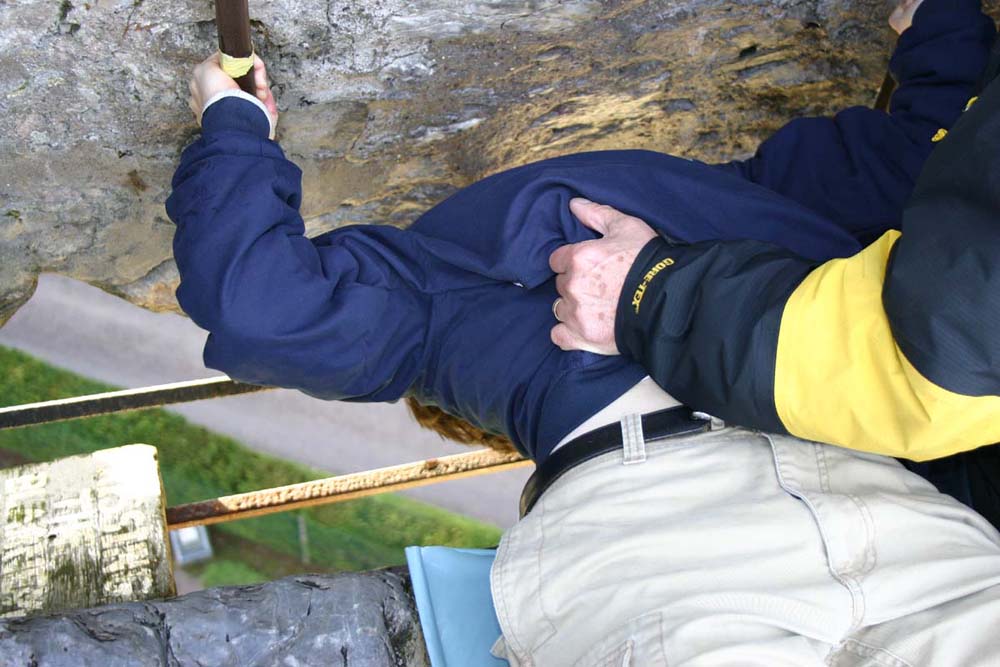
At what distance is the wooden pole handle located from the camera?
1.23m

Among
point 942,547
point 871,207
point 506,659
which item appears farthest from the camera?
point 871,207

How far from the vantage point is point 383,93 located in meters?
1.60

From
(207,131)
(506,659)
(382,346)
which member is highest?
(207,131)

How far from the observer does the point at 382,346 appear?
1312 mm

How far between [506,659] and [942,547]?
518 mm

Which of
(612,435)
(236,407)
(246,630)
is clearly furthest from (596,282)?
(236,407)

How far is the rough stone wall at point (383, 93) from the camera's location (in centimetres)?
142

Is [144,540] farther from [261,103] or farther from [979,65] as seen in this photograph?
[979,65]

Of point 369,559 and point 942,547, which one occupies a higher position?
point 942,547

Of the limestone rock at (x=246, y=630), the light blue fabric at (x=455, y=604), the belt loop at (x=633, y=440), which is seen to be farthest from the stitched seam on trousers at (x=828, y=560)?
the limestone rock at (x=246, y=630)

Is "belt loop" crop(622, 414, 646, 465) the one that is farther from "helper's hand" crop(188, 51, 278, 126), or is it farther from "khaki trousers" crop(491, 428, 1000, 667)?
"helper's hand" crop(188, 51, 278, 126)

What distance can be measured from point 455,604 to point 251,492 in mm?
583

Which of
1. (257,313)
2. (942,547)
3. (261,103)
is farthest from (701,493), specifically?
(261,103)

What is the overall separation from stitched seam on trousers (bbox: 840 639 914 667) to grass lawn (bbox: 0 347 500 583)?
3215mm
